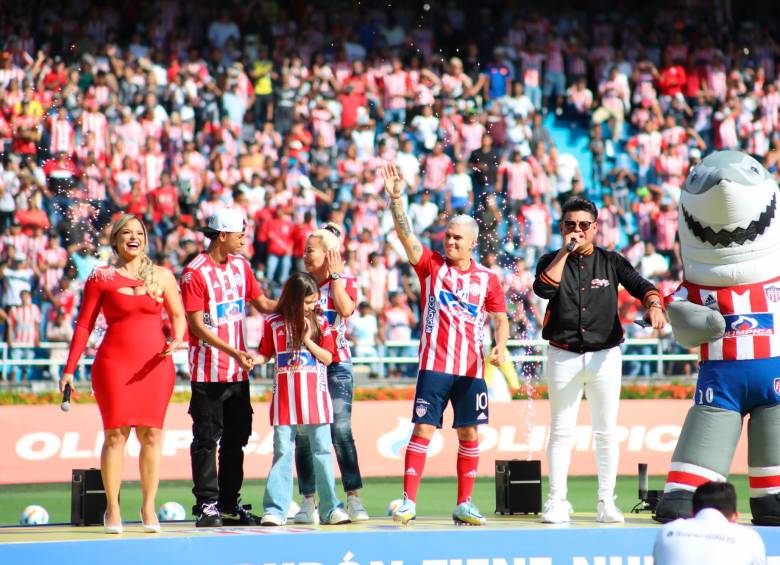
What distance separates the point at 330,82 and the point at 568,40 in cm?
465

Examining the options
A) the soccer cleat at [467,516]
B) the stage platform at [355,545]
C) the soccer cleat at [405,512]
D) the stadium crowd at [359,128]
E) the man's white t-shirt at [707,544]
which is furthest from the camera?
the stadium crowd at [359,128]

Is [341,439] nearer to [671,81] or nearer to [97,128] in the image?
[97,128]

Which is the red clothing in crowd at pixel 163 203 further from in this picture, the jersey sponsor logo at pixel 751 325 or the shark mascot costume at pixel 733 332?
the jersey sponsor logo at pixel 751 325

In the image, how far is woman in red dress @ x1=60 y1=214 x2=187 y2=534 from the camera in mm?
7398

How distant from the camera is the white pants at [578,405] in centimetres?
797

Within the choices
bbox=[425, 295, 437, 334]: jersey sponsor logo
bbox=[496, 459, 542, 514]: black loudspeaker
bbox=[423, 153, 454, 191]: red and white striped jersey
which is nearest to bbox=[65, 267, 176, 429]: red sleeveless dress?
bbox=[425, 295, 437, 334]: jersey sponsor logo

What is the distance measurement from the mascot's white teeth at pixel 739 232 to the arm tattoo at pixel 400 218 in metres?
1.70

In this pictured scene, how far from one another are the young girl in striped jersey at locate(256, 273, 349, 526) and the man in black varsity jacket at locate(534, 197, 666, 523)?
4.44ft

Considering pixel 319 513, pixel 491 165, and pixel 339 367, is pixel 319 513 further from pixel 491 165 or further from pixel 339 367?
pixel 491 165

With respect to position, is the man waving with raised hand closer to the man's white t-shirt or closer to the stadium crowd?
the man's white t-shirt

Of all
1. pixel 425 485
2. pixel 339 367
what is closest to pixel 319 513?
pixel 339 367

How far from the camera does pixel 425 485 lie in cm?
1379

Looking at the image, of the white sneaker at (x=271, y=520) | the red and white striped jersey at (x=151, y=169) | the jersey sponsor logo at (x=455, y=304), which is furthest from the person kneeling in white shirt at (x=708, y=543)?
the red and white striped jersey at (x=151, y=169)

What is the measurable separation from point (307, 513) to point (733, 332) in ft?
9.31
